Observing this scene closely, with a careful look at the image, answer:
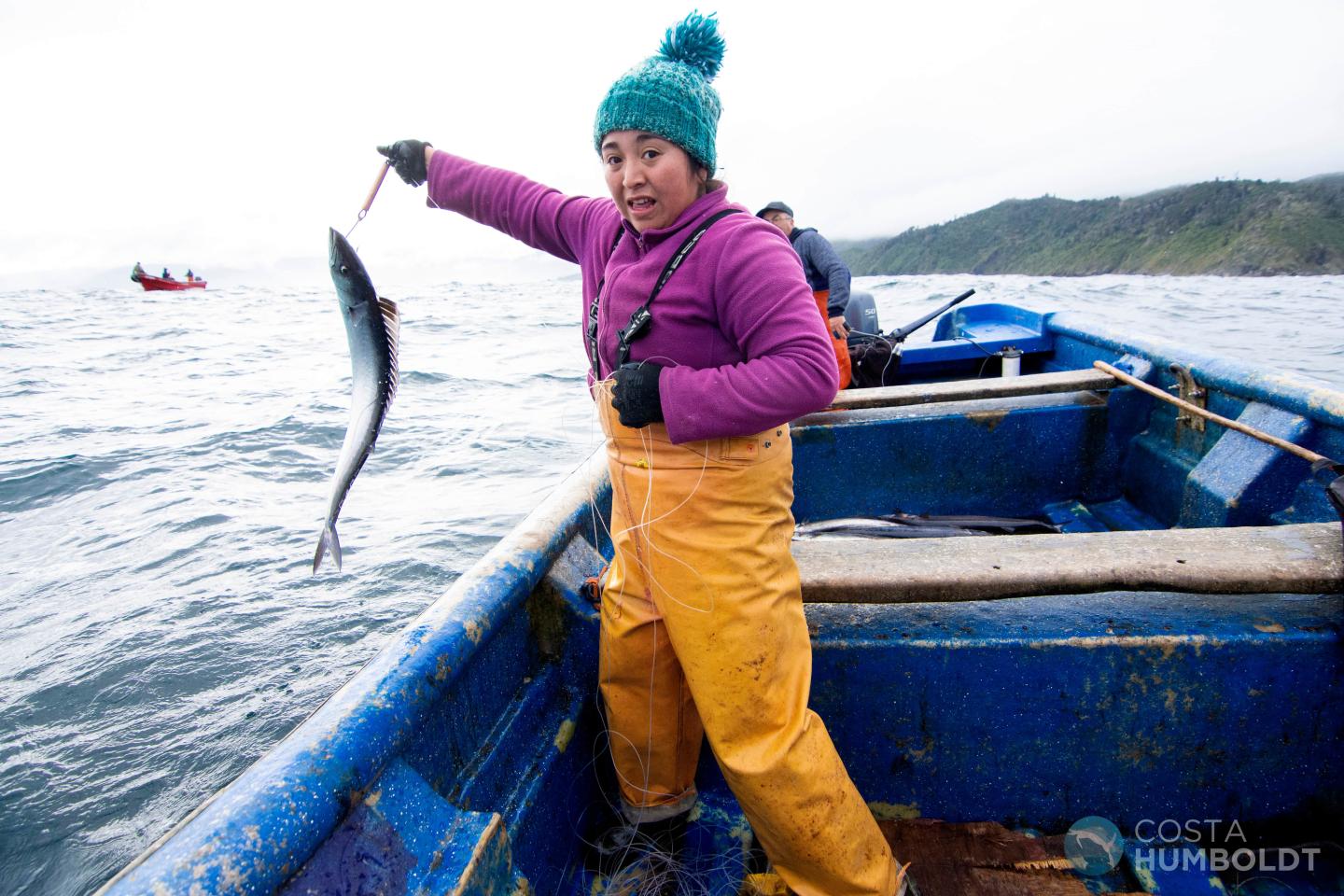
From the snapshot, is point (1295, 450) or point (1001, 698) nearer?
point (1001, 698)

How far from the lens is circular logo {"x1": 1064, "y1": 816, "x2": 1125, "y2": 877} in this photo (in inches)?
82.7

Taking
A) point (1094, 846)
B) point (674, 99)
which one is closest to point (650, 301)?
point (674, 99)


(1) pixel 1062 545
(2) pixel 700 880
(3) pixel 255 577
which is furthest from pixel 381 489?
(1) pixel 1062 545

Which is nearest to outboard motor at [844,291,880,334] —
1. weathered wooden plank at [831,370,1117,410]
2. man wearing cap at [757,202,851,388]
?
man wearing cap at [757,202,851,388]

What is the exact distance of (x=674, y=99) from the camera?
1771 mm

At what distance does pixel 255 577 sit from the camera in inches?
210

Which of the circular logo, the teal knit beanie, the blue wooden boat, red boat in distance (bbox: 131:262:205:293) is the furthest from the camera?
Answer: red boat in distance (bbox: 131:262:205:293)

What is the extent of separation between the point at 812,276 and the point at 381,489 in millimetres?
5081

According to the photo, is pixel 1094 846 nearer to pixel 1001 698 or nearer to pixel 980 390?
pixel 1001 698

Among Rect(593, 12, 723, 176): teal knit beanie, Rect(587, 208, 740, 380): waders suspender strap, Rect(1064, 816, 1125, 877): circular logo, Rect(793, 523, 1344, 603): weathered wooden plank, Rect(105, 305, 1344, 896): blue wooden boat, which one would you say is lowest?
Rect(1064, 816, 1125, 877): circular logo

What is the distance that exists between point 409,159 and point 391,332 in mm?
701

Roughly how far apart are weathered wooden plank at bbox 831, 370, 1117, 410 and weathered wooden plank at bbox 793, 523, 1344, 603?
2085mm

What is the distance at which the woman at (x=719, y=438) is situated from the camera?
170cm

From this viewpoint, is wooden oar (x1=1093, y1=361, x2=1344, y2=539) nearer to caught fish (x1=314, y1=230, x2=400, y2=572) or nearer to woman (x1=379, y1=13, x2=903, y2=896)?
woman (x1=379, y1=13, x2=903, y2=896)
